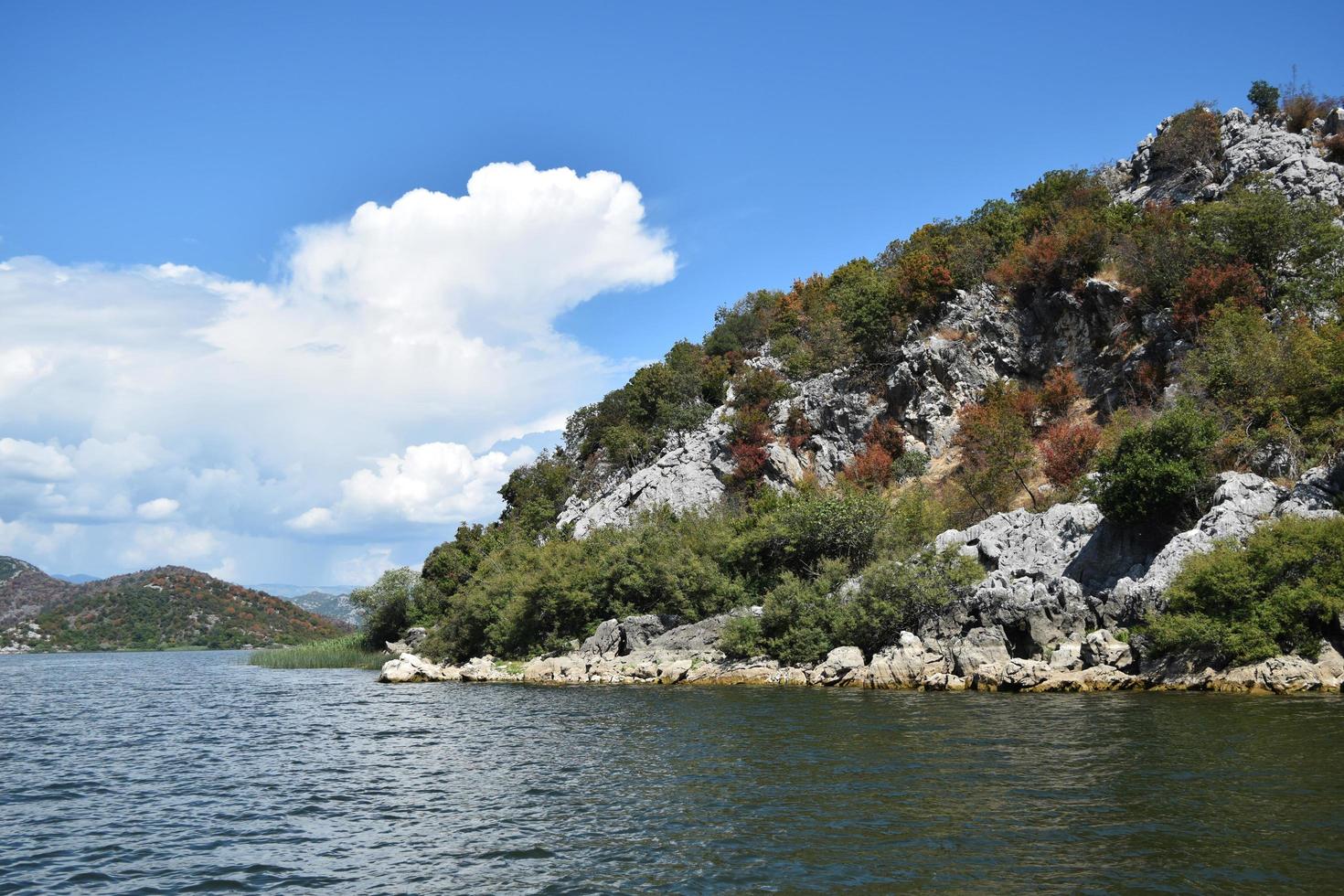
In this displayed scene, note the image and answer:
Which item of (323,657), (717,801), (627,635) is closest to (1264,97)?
(627,635)

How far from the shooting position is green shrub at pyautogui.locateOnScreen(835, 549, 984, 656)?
148 ft

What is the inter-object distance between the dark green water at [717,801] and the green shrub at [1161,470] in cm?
1275

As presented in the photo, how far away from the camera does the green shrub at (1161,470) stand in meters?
40.8

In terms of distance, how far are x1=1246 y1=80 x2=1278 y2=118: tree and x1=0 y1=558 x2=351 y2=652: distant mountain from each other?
164 meters

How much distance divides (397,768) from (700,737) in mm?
9853

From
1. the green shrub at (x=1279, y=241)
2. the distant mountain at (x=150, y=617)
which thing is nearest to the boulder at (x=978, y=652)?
the green shrub at (x=1279, y=241)

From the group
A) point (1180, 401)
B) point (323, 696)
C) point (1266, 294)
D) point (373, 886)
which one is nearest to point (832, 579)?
point (1180, 401)

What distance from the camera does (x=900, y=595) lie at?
151 ft

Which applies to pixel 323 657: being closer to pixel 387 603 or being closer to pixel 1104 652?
pixel 387 603

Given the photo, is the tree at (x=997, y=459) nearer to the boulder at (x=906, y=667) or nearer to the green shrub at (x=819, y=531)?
the green shrub at (x=819, y=531)

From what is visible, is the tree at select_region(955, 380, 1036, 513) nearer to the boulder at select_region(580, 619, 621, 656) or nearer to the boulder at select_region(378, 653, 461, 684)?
the boulder at select_region(580, 619, 621, 656)

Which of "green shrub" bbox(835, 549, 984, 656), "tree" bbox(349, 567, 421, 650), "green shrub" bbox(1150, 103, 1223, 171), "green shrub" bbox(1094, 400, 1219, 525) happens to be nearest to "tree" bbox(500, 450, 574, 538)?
"tree" bbox(349, 567, 421, 650)

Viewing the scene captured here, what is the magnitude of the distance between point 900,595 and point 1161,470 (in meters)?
14.5

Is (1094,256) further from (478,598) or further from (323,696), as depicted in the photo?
(323,696)
